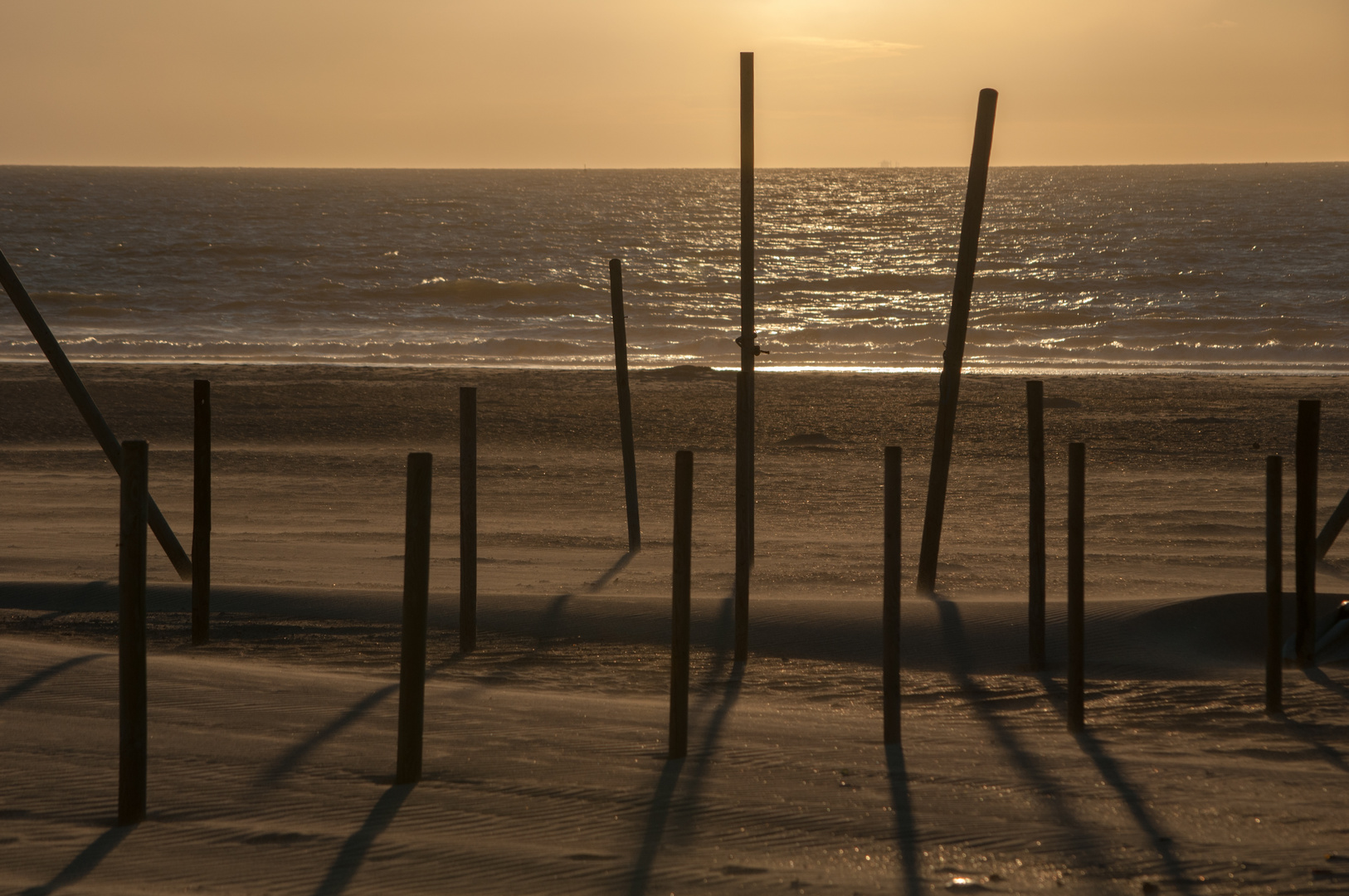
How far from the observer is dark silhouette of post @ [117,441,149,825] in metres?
3.08

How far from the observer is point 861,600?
5.68 meters

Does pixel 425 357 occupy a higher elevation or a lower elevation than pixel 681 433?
higher

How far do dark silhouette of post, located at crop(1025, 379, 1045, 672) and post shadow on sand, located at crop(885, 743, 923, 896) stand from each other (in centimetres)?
116

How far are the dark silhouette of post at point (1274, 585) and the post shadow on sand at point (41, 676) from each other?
174 inches

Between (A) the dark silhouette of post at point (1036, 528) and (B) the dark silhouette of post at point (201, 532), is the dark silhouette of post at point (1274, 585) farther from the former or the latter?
(B) the dark silhouette of post at point (201, 532)

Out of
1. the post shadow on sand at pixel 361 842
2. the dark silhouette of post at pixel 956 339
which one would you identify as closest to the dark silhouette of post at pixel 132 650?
the post shadow on sand at pixel 361 842

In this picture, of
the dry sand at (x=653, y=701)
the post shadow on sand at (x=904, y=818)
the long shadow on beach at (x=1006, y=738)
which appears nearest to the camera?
the post shadow on sand at (x=904, y=818)

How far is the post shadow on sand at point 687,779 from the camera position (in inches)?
114

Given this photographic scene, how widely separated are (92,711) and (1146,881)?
3339 mm

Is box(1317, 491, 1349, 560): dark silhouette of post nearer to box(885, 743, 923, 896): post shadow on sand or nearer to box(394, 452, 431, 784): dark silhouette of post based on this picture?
box(885, 743, 923, 896): post shadow on sand

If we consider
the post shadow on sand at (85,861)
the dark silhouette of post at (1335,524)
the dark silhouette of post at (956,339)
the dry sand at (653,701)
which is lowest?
the post shadow on sand at (85,861)

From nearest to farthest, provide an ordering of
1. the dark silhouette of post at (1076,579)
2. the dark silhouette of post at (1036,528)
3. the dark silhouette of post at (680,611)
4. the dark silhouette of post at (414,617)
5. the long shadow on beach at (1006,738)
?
the long shadow on beach at (1006,738) < the dark silhouette of post at (414,617) < the dark silhouette of post at (680,611) < the dark silhouette of post at (1076,579) < the dark silhouette of post at (1036,528)

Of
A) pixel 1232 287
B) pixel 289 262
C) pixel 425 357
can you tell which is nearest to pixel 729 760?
pixel 425 357

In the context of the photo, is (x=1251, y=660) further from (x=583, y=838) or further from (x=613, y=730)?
(x=583, y=838)
